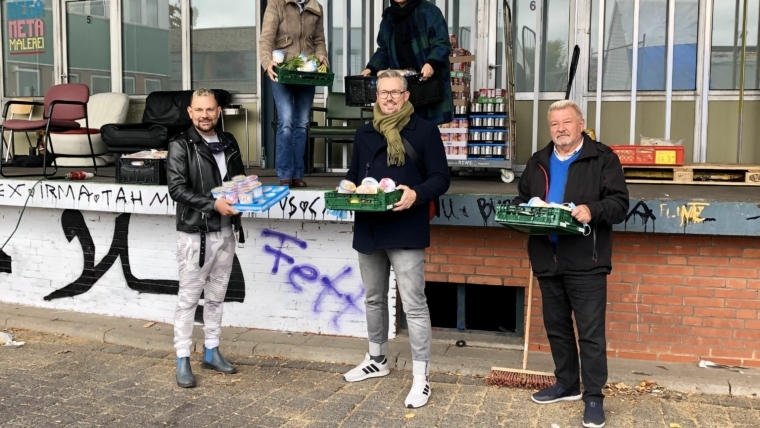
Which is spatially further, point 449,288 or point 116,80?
point 116,80

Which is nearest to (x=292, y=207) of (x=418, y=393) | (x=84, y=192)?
(x=418, y=393)

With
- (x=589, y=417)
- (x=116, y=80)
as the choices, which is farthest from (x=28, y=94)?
(x=589, y=417)

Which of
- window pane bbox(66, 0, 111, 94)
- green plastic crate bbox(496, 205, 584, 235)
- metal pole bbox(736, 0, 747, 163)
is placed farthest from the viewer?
window pane bbox(66, 0, 111, 94)

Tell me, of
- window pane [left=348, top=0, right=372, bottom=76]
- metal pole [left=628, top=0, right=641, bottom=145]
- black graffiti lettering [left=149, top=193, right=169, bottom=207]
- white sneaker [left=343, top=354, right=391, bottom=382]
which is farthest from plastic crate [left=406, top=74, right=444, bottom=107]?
window pane [left=348, top=0, right=372, bottom=76]

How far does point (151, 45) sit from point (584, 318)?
780 centimetres

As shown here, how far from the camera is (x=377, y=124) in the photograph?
4.46 metres

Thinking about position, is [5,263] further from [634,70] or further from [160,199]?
[634,70]

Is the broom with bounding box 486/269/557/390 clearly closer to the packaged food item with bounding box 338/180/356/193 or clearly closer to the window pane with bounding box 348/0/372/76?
the packaged food item with bounding box 338/180/356/193

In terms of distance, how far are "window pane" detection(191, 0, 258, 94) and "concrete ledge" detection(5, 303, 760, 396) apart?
3917 mm

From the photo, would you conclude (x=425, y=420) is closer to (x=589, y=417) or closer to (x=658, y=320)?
(x=589, y=417)

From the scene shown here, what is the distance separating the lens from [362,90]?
612 centimetres

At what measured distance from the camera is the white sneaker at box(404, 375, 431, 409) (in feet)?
14.8

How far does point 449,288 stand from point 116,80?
6291 millimetres

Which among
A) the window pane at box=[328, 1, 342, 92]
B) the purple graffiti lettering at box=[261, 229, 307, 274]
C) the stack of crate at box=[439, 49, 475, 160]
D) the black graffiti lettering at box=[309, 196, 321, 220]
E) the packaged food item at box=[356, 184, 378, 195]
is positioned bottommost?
the purple graffiti lettering at box=[261, 229, 307, 274]
